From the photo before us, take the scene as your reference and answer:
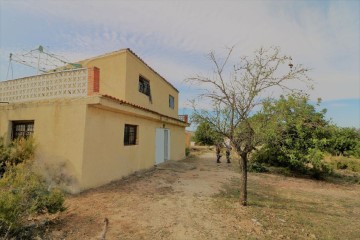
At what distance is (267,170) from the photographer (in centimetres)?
1599

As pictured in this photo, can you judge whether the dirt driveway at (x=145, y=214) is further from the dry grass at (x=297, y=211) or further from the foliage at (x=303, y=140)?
the foliage at (x=303, y=140)

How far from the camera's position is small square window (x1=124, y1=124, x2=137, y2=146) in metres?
11.4

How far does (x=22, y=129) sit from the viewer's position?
10070mm

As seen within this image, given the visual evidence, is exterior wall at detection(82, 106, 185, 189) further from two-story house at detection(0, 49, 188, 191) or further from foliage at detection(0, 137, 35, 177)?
foliage at detection(0, 137, 35, 177)

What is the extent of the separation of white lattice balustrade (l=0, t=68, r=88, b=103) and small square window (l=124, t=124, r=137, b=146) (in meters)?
3.29

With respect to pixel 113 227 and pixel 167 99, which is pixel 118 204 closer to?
pixel 113 227

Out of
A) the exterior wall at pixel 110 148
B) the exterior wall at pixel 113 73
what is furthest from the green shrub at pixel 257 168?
the exterior wall at pixel 113 73

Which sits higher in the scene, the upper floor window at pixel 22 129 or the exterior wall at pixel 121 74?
the exterior wall at pixel 121 74

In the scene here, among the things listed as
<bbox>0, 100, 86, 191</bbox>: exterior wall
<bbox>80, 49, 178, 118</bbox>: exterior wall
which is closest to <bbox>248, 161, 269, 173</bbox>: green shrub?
<bbox>80, 49, 178, 118</bbox>: exterior wall

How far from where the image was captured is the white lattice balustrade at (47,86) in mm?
8648

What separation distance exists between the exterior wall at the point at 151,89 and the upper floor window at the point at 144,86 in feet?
0.75

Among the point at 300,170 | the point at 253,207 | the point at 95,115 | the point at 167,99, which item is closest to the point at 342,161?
the point at 300,170

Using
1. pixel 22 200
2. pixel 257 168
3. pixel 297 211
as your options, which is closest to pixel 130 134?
pixel 22 200

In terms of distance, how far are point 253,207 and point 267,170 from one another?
9081 mm
